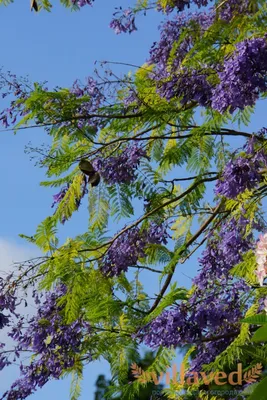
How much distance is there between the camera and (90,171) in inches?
212

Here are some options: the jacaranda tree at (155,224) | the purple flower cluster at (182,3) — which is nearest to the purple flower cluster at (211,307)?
the jacaranda tree at (155,224)

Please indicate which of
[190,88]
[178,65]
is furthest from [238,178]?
[178,65]

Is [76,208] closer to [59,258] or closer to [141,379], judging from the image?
[59,258]

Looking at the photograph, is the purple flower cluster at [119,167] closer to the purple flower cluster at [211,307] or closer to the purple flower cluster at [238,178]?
the purple flower cluster at [211,307]

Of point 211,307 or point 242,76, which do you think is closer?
point 242,76

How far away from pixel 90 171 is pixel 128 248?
57cm

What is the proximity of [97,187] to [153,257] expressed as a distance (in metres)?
0.68

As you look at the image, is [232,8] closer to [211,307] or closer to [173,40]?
Result: [173,40]

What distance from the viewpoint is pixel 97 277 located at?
17.9 feet

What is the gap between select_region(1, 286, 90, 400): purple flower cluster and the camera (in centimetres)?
527

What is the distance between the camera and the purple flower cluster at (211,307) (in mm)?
4641

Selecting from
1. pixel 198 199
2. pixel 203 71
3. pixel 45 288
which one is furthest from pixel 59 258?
pixel 203 71

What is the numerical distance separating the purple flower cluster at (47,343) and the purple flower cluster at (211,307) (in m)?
0.60

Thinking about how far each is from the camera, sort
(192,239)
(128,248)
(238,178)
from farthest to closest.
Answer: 1. (192,239)
2. (128,248)
3. (238,178)
